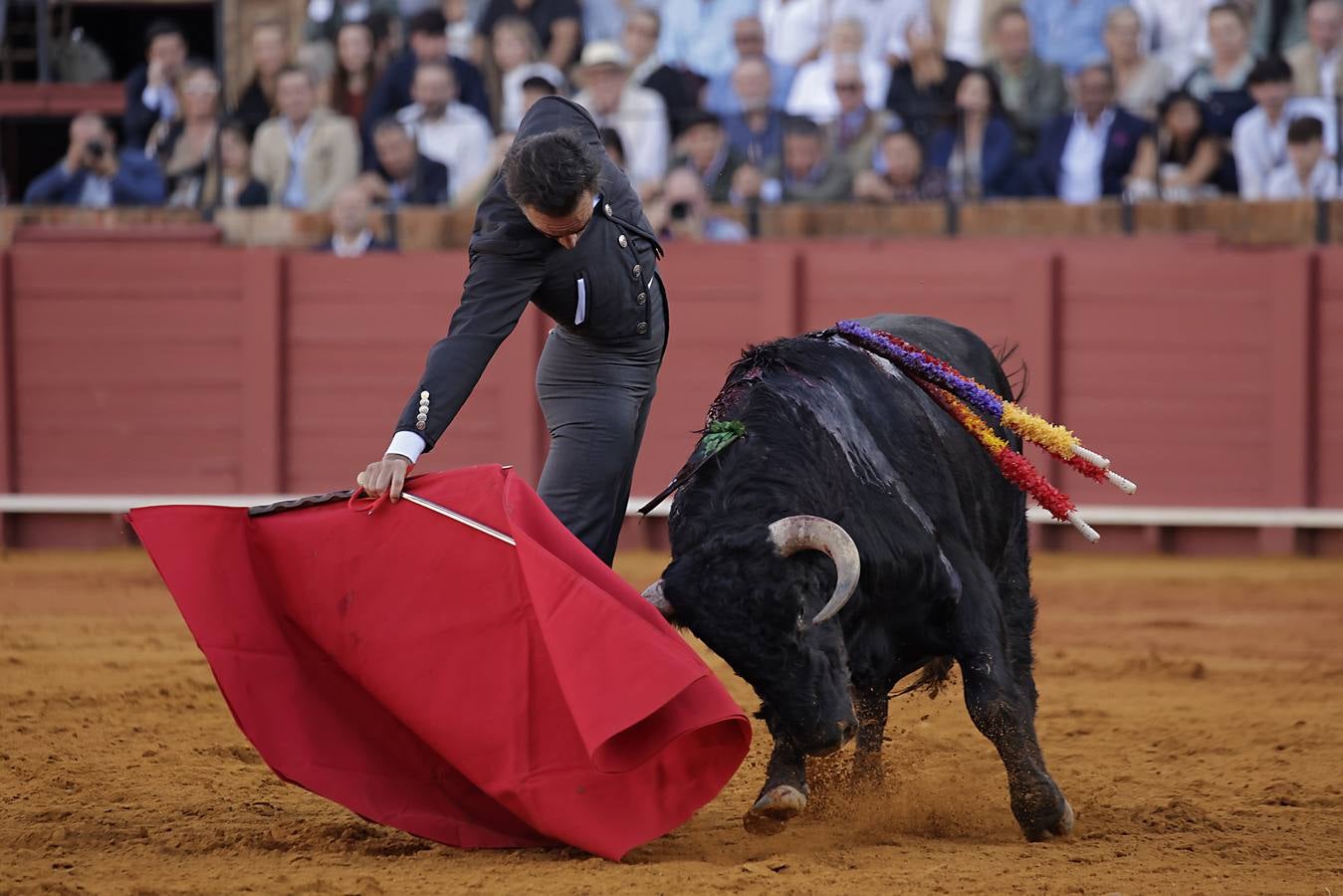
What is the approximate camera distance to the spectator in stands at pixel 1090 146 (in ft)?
24.8

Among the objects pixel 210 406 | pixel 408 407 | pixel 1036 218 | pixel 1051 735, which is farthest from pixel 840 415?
pixel 210 406

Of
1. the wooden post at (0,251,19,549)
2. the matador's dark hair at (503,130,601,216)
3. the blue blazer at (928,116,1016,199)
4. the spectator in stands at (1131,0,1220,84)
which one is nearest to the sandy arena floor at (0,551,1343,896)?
the matador's dark hair at (503,130,601,216)

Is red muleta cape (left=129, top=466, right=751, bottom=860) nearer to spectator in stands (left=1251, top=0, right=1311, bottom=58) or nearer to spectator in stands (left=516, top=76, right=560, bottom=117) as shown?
spectator in stands (left=516, top=76, right=560, bottom=117)

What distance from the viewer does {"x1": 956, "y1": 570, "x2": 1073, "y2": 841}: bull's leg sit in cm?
320

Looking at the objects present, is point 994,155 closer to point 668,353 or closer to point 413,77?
point 668,353

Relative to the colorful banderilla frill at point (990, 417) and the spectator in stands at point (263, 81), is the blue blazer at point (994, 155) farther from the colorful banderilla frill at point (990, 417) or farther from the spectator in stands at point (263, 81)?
the colorful banderilla frill at point (990, 417)

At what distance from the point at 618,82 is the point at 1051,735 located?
182 inches

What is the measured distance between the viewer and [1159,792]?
3.67 m

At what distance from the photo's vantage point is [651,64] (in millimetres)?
8641

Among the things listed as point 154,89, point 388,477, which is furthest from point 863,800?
point 154,89

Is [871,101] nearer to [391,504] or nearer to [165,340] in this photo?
[165,340]

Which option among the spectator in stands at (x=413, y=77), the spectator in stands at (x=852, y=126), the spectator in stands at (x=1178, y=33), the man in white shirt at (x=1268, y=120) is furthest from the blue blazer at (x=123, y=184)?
the man in white shirt at (x=1268, y=120)

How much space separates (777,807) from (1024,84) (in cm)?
558

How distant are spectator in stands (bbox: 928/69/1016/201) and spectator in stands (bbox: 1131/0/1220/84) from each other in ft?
2.57
